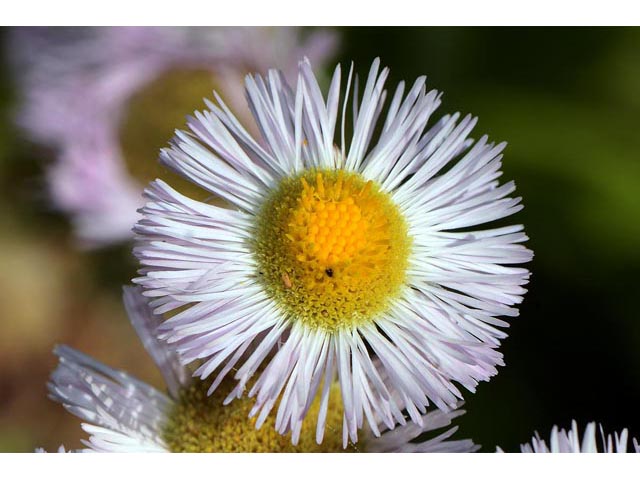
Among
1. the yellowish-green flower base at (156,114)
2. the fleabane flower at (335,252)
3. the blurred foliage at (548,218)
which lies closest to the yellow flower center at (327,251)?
the fleabane flower at (335,252)

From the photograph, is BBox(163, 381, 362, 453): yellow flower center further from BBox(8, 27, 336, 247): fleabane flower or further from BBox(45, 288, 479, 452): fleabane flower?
BBox(8, 27, 336, 247): fleabane flower

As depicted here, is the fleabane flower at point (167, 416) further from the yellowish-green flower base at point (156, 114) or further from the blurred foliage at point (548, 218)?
the yellowish-green flower base at point (156, 114)

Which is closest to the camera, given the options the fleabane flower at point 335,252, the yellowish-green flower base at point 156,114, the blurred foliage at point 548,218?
the fleabane flower at point 335,252

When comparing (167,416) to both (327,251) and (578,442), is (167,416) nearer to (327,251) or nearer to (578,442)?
(327,251)

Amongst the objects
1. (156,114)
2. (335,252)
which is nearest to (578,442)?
(335,252)

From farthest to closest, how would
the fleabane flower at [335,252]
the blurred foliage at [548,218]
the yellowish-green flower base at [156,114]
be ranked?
the yellowish-green flower base at [156,114] → the blurred foliage at [548,218] → the fleabane flower at [335,252]

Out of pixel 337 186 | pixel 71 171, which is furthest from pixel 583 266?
pixel 71 171
